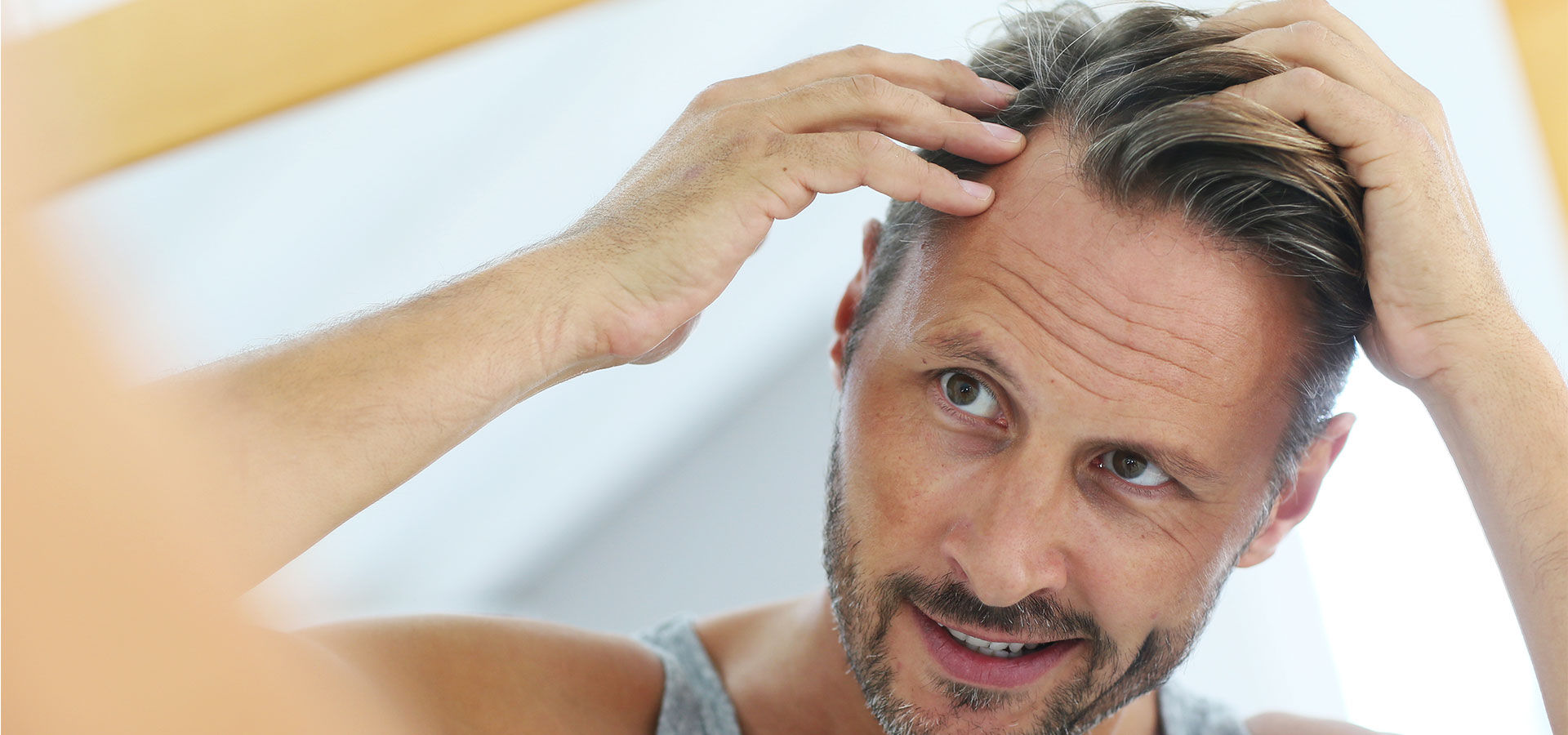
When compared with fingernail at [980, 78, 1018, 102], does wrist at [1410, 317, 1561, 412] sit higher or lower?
lower

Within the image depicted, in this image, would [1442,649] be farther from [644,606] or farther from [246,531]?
[246,531]

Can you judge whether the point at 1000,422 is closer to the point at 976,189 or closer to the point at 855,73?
the point at 976,189

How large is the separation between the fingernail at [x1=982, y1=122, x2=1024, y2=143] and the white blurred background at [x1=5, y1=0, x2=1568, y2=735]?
48cm

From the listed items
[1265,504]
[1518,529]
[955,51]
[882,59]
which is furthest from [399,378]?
[955,51]

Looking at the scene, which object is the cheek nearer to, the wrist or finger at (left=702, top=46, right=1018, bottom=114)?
finger at (left=702, top=46, right=1018, bottom=114)

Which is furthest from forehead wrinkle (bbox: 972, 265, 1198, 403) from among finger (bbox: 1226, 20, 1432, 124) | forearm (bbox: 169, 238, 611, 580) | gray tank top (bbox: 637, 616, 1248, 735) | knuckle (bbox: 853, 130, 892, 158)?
gray tank top (bbox: 637, 616, 1248, 735)

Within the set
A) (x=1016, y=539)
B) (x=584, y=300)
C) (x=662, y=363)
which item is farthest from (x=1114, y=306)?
(x=662, y=363)

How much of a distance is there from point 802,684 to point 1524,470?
2.87 feet

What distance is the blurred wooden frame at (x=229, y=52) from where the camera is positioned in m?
1.08

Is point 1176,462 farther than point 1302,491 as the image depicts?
No

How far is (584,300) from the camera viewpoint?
3.36ft

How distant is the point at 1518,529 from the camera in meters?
1.08

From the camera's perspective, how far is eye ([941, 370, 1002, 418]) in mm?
1201

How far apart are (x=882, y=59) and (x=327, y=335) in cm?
59
